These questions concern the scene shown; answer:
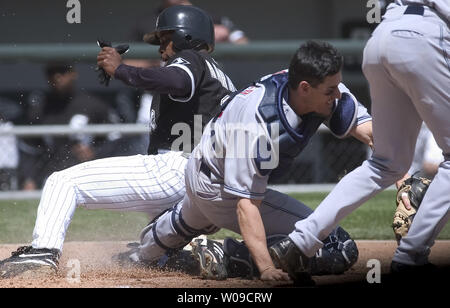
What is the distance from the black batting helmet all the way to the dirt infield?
1366mm

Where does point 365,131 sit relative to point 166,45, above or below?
below

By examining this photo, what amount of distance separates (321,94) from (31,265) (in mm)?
1695

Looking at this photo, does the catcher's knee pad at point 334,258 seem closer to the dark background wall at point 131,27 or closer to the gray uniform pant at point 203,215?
the gray uniform pant at point 203,215

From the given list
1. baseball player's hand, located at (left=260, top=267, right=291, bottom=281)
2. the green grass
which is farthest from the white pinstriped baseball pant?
the green grass

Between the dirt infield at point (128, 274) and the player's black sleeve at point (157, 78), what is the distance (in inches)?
39.4

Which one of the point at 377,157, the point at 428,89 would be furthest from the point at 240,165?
the point at 428,89

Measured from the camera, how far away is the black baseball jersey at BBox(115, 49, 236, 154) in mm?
5027

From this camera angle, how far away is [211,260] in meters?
4.70

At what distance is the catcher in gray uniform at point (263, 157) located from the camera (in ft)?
13.8

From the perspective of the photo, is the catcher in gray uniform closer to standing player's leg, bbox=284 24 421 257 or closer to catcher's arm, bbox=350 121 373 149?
catcher's arm, bbox=350 121 373 149

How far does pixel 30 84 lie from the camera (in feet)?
39.2

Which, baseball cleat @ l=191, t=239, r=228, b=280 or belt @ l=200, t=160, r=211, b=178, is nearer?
belt @ l=200, t=160, r=211, b=178

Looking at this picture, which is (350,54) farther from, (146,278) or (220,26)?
(146,278)

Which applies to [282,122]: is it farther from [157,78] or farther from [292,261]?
[157,78]
